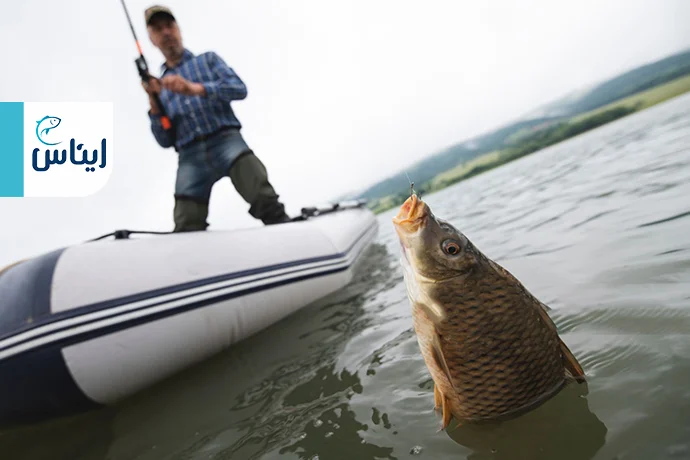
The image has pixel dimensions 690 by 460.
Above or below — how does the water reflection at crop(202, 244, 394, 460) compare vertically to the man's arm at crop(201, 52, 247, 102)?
below

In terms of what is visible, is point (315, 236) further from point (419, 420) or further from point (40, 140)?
point (40, 140)

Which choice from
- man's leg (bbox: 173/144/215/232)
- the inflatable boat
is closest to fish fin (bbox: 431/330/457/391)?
the inflatable boat

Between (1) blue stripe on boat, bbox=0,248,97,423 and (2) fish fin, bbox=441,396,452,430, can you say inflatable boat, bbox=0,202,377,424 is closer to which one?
(1) blue stripe on boat, bbox=0,248,97,423

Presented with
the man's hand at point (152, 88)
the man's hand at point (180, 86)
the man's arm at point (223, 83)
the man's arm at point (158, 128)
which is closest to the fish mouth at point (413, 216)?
the man's hand at point (180, 86)

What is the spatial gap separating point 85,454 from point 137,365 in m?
0.53

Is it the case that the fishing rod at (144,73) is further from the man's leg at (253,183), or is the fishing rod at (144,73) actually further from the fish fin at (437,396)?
the fish fin at (437,396)

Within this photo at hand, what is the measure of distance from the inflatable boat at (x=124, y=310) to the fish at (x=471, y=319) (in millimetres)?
2078

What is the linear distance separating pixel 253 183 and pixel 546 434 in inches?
143

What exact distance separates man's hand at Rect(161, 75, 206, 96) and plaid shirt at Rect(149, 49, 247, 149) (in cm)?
25

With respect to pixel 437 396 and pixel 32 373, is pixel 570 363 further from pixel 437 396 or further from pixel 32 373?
pixel 32 373

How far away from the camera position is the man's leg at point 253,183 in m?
4.21

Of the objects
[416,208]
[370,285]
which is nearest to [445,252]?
[416,208]

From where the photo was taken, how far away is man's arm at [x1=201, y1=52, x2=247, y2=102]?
391cm

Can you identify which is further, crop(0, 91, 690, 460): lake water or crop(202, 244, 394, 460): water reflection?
crop(202, 244, 394, 460): water reflection
